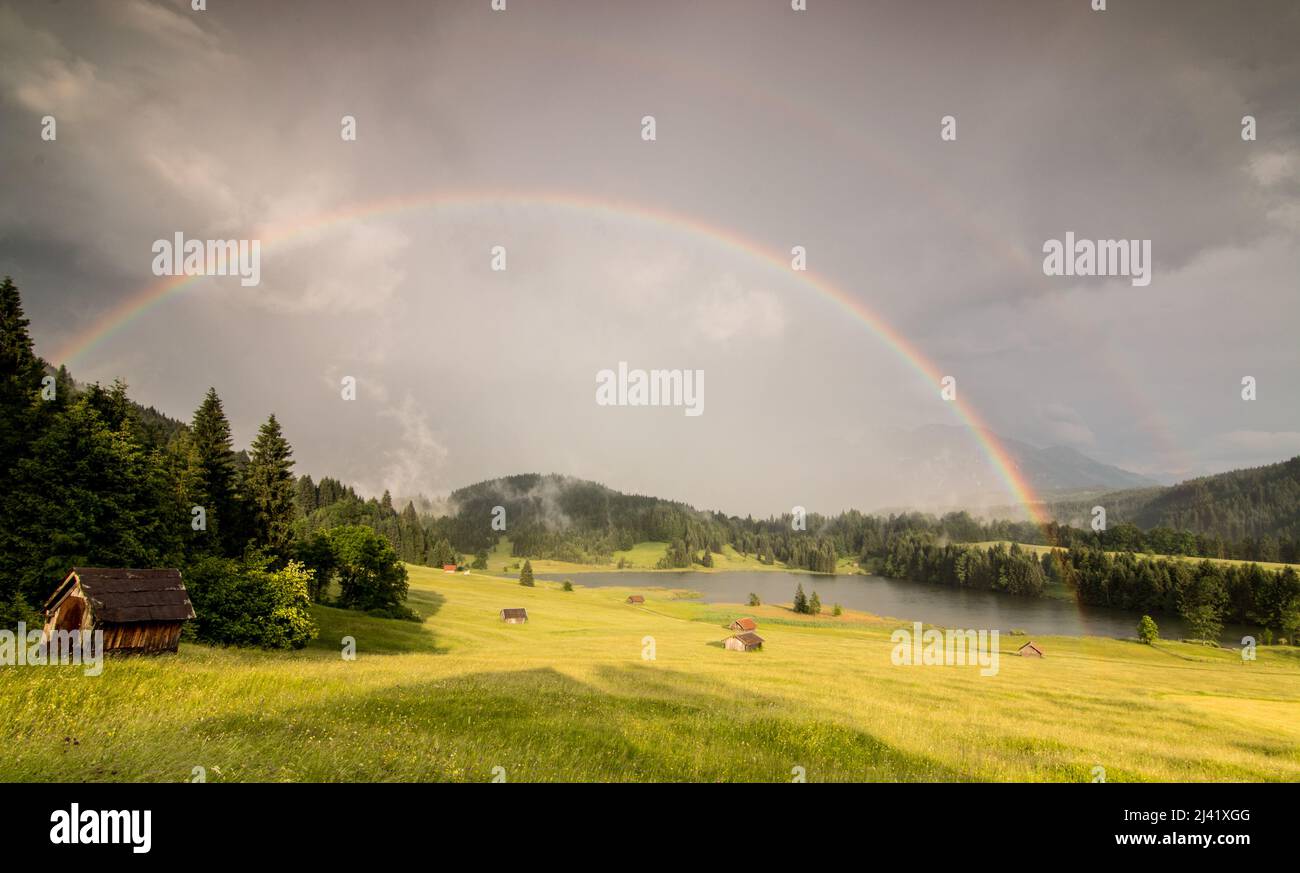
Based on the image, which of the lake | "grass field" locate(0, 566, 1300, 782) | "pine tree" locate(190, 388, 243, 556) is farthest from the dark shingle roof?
the lake

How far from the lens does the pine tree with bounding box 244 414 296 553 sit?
4634 cm

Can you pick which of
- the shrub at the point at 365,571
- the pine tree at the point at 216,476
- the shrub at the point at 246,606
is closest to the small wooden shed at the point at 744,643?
the shrub at the point at 365,571

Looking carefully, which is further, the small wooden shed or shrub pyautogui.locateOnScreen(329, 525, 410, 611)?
shrub pyautogui.locateOnScreen(329, 525, 410, 611)

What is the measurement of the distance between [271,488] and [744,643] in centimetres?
4817

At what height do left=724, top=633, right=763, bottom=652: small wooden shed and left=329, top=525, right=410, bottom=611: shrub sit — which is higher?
left=329, top=525, right=410, bottom=611: shrub

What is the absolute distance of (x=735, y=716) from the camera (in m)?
17.2

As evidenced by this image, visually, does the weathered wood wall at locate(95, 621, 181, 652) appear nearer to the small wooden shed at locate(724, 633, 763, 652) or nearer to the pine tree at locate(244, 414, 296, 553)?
the pine tree at locate(244, 414, 296, 553)

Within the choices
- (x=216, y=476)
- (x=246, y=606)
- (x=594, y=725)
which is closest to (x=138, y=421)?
(x=216, y=476)

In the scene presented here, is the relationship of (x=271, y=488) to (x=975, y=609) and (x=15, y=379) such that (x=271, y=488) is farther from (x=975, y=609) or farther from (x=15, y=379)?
(x=975, y=609)

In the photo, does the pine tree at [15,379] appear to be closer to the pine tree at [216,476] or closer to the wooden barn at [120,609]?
the pine tree at [216,476]

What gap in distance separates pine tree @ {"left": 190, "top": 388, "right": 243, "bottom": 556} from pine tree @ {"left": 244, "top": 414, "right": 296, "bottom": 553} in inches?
49.8

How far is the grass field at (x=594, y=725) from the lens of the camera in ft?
31.0
